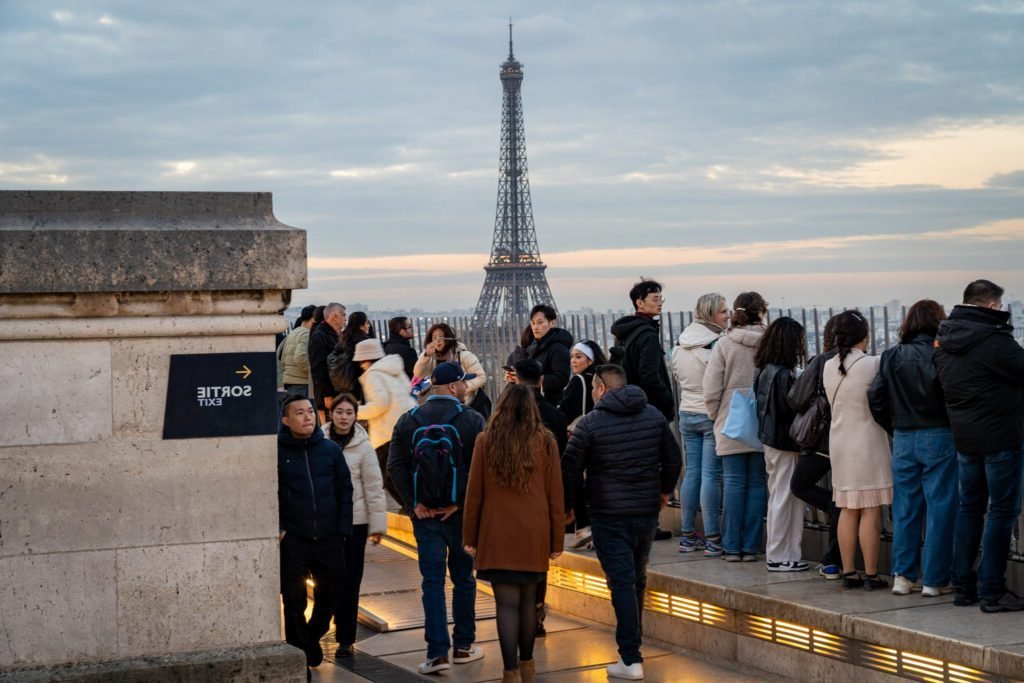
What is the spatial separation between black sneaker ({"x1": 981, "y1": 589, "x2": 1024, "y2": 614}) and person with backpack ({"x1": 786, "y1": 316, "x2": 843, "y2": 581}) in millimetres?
1206

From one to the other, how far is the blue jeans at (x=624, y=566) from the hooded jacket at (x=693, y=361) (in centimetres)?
188

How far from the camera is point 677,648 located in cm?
817

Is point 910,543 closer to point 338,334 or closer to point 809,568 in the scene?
point 809,568

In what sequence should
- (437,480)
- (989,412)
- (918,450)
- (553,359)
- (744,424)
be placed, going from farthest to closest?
(553,359) < (744,424) < (437,480) < (918,450) < (989,412)

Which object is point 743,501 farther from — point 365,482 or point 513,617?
point 365,482

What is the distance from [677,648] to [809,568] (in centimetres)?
97

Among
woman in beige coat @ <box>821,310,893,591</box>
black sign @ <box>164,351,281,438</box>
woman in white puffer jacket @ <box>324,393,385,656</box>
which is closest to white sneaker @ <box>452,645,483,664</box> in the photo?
woman in white puffer jacket @ <box>324,393,385,656</box>

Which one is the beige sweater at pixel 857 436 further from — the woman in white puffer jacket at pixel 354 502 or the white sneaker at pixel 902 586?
the woman in white puffer jacket at pixel 354 502

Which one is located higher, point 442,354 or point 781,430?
point 442,354

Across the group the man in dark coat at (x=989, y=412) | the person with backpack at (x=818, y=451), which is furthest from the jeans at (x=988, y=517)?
the person with backpack at (x=818, y=451)

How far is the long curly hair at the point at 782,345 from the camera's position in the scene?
8.31 m

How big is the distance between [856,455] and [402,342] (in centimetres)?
527

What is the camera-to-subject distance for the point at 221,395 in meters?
4.42

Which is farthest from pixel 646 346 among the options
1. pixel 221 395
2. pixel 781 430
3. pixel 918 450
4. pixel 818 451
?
pixel 221 395
